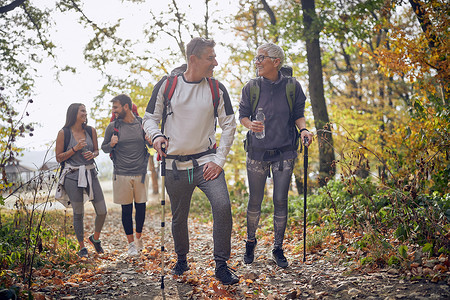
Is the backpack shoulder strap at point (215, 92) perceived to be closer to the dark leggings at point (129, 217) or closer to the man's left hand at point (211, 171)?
the man's left hand at point (211, 171)

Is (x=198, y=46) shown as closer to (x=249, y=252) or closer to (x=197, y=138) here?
(x=197, y=138)

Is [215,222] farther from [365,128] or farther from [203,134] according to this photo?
[365,128]

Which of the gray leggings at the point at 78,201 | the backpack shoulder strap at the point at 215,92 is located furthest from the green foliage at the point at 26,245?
the backpack shoulder strap at the point at 215,92

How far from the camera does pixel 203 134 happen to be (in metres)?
4.12

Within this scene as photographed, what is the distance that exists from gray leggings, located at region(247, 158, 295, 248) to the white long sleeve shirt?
719 mm

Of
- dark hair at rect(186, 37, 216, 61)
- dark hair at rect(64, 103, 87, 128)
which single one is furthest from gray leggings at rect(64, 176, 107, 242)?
dark hair at rect(186, 37, 216, 61)

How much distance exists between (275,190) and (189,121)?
1417mm

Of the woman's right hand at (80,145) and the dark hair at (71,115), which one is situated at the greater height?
the dark hair at (71,115)

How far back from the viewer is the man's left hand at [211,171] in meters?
4.05

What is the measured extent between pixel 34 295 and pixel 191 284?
60.6 inches

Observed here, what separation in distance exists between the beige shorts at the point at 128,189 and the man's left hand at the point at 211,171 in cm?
240

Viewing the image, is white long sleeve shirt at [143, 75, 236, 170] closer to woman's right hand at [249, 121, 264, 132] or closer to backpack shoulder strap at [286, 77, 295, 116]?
woman's right hand at [249, 121, 264, 132]

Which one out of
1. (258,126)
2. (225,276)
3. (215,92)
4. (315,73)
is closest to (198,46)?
(215,92)

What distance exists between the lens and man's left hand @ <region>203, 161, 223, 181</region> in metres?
4.05
